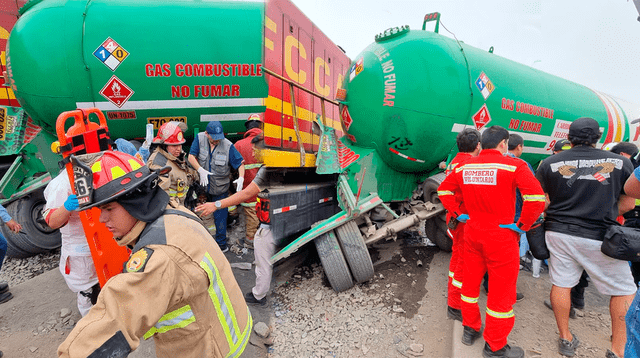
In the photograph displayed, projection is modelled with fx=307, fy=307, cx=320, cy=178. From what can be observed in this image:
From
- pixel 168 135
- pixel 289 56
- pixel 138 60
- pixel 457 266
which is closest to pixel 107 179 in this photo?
pixel 168 135

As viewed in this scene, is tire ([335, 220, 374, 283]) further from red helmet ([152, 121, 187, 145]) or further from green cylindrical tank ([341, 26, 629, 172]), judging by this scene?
red helmet ([152, 121, 187, 145])

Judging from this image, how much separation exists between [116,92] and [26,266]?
99.2 inches

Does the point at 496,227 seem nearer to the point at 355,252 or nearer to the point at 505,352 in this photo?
the point at 505,352

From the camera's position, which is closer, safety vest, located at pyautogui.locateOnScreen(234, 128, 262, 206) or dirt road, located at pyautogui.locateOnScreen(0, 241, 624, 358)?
dirt road, located at pyautogui.locateOnScreen(0, 241, 624, 358)

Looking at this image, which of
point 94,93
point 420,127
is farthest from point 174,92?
point 420,127

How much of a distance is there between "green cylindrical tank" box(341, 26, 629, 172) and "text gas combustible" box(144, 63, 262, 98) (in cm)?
165

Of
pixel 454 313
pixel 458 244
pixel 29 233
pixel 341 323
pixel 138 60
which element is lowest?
pixel 341 323

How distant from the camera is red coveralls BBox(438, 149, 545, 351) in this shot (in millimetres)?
2182

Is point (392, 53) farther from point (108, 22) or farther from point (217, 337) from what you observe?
point (108, 22)

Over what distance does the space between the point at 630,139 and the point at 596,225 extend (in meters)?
5.43

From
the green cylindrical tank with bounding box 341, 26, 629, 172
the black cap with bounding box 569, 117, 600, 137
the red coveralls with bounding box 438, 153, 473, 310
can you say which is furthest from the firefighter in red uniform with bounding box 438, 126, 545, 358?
the green cylindrical tank with bounding box 341, 26, 629, 172

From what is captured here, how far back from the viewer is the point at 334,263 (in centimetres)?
307

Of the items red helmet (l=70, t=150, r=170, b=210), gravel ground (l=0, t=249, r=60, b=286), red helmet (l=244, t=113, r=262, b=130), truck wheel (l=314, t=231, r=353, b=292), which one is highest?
red helmet (l=244, t=113, r=262, b=130)

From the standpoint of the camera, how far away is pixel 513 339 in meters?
2.46
